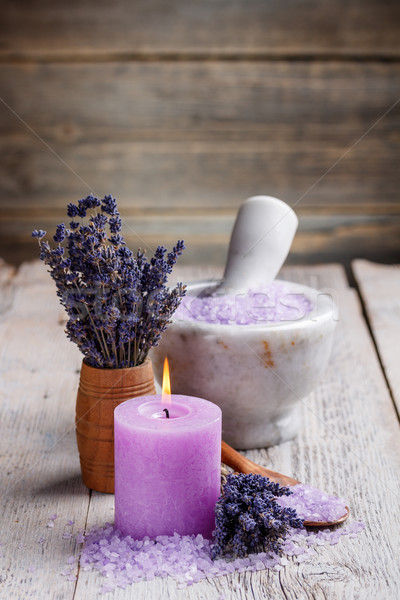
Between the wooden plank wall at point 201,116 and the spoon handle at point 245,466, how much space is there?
1333 mm

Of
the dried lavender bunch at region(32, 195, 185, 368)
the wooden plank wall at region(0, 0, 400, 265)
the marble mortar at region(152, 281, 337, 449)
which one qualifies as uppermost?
the wooden plank wall at region(0, 0, 400, 265)

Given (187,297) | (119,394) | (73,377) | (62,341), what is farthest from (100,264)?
(62,341)

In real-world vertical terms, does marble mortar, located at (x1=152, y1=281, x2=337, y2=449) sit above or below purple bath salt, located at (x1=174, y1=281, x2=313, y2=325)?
below

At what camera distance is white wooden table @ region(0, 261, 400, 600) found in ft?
2.33

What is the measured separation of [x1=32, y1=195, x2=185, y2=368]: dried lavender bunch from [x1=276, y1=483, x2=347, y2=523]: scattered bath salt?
245 millimetres

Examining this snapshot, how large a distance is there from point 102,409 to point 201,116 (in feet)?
4.68

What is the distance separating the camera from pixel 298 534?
0.79 m

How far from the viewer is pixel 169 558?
0.74 metres

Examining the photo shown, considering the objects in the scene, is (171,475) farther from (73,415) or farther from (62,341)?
(62,341)

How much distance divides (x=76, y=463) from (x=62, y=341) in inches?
19.9

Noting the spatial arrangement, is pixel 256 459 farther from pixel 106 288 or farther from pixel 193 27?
pixel 193 27

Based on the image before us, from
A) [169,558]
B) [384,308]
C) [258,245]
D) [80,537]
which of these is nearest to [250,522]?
[169,558]

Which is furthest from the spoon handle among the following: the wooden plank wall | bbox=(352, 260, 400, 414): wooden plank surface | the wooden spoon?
the wooden plank wall

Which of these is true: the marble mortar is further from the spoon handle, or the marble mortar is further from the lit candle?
the lit candle
